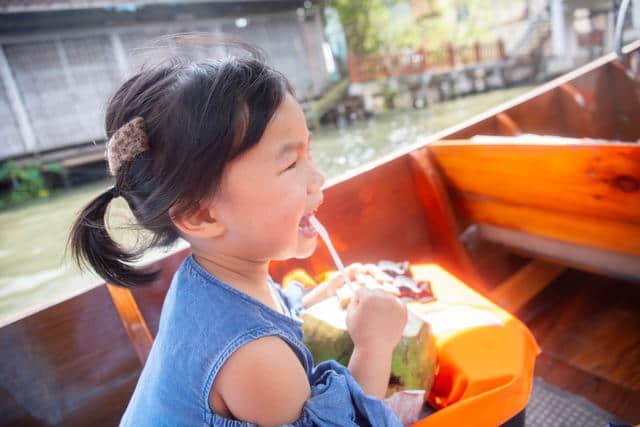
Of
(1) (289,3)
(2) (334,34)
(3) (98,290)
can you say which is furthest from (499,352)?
(2) (334,34)

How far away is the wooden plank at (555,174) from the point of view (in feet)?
3.81

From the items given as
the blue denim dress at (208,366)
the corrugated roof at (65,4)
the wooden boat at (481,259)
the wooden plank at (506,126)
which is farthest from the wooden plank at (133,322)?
the corrugated roof at (65,4)


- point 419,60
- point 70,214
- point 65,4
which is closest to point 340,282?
point 70,214

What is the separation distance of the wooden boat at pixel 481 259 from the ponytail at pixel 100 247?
8.9 inches

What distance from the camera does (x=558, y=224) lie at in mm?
1474

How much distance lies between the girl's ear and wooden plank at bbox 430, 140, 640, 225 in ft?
3.44

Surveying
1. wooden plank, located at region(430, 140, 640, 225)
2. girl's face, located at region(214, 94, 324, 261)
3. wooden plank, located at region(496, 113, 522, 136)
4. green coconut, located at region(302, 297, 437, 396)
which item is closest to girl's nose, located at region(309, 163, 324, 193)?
girl's face, located at region(214, 94, 324, 261)

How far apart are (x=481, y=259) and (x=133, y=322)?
57.3 inches

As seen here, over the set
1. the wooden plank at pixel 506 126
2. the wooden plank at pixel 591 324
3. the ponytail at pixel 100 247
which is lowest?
the wooden plank at pixel 591 324

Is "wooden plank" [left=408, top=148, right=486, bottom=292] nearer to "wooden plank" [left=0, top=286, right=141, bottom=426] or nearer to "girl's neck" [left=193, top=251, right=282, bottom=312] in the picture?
"girl's neck" [left=193, top=251, right=282, bottom=312]

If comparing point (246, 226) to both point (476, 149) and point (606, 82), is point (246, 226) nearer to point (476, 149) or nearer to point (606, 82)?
point (476, 149)

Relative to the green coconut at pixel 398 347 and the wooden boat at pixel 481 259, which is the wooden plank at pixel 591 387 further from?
the green coconut at pixel 398 347

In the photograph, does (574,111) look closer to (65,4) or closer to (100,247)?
(100,247)

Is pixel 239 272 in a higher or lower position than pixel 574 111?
higher
